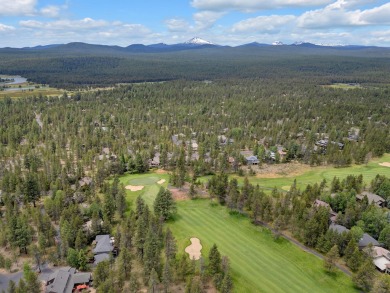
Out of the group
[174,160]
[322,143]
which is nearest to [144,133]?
[174,160]

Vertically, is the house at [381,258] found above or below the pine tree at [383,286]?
below

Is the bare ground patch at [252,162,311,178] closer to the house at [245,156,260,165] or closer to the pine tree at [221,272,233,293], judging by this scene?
the house at [245,156,260,165]

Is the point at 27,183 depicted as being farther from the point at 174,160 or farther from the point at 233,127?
the point at 233,127

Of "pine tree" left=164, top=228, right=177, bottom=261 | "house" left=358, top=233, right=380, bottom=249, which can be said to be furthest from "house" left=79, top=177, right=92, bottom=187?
"house" left=358, top=233, right=380, bottom=249

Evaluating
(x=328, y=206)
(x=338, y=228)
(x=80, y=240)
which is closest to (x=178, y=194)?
(x=80, y=240)

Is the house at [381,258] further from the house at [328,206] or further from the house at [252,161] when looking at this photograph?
the house at [252,161]

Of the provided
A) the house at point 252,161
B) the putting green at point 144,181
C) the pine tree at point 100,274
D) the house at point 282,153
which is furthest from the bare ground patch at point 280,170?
the pine tree at point 100,274

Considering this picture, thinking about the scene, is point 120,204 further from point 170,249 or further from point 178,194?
point 170,249
